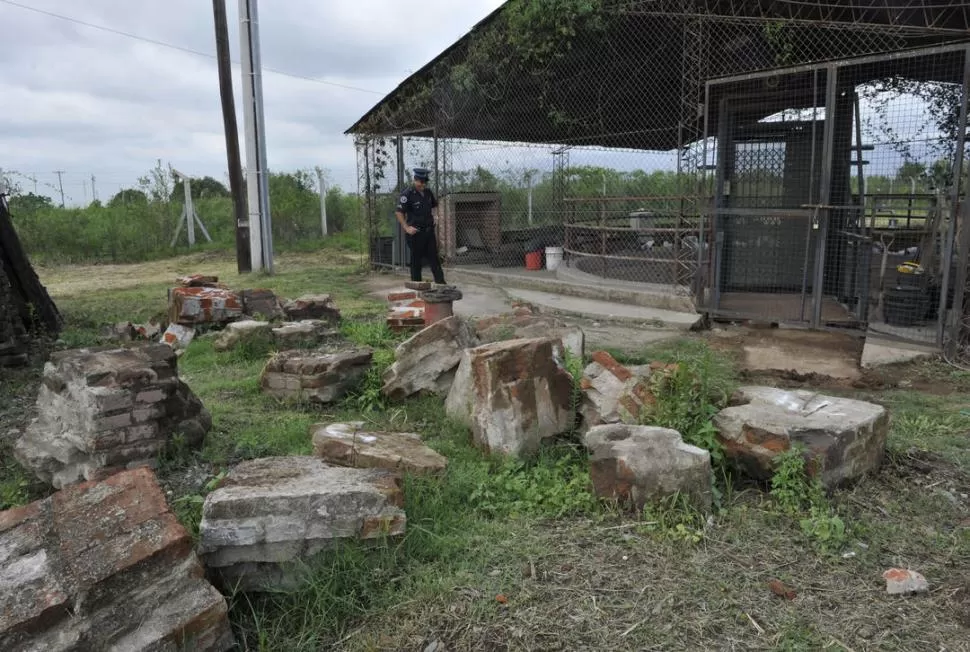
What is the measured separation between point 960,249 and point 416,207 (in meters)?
6.44

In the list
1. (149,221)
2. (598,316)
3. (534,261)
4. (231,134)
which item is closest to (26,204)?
(149,221)

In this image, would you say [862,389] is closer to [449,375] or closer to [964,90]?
[964,90]

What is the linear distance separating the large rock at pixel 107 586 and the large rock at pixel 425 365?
105 inches

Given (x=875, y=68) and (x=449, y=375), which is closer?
(x=449, y=375)

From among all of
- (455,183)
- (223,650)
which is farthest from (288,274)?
(223,650)

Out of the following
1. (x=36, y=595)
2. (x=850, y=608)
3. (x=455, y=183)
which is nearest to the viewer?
(x=36, y=595)

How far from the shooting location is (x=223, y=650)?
2.55 metres

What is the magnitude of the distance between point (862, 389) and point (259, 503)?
5.05 meters

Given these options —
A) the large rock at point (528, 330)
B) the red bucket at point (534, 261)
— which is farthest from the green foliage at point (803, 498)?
the red bucket at point (534, 261)

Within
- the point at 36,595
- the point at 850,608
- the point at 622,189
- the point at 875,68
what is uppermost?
the point at 875,68

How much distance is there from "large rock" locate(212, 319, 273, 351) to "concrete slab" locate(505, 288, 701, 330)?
3911 millimetres

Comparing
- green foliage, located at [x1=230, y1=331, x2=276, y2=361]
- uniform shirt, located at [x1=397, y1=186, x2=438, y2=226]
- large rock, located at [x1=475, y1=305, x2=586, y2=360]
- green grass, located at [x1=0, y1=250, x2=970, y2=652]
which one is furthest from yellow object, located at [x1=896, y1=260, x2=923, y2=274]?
green foliage, located at [x1=230, y1=331, x2=276, y2=361]

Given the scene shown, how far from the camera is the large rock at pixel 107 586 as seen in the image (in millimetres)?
2320

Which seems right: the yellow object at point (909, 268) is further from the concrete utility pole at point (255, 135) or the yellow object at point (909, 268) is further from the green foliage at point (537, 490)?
the concrete utility pole at point (255, 135)
